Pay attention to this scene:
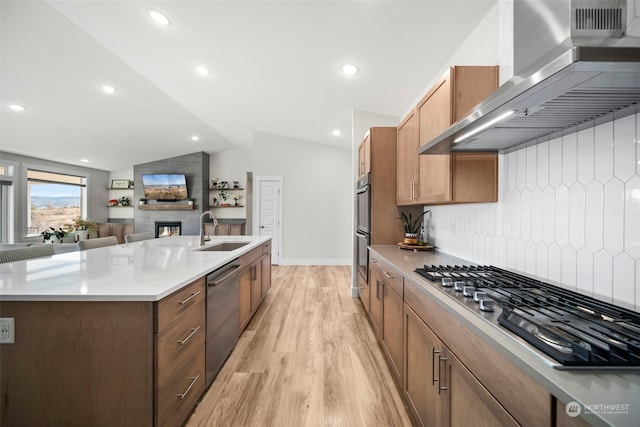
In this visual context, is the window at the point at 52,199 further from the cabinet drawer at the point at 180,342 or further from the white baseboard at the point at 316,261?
the cabinet drawer at the point at 180,342

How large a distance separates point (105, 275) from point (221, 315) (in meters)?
0.81

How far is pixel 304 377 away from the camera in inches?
80.8

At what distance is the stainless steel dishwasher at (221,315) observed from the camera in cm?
185

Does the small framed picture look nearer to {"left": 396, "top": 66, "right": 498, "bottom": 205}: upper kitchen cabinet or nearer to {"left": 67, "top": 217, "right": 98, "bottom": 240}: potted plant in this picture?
{"left": 67, "top": 217, "right": 98, "bottom": 240}: potted plant

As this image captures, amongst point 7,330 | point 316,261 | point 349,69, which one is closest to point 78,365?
point 7,330

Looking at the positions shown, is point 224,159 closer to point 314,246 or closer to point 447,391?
point 314,246

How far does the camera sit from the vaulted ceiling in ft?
7.25

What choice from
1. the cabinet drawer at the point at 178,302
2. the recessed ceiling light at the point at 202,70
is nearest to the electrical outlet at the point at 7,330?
the cabinet drawer at the point at 178,302

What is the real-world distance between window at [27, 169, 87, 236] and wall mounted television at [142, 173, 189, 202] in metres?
1.49

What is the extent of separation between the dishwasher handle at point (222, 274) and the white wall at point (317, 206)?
13.4ft

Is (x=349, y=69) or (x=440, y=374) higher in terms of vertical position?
(x=349, y=69)

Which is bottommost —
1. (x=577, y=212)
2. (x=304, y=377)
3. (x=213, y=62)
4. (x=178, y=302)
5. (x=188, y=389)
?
(x=304, y=377)

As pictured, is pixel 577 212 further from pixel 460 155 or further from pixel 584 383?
pixel 584 383

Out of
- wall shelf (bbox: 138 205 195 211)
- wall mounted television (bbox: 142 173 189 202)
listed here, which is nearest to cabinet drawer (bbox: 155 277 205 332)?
wall shelf (bbox: 138 205 195 211)
